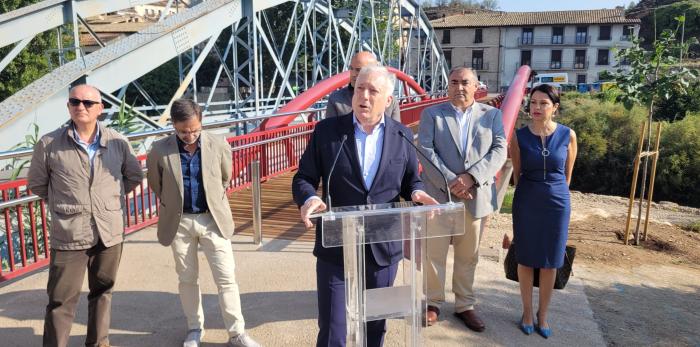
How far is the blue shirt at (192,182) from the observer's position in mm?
3037

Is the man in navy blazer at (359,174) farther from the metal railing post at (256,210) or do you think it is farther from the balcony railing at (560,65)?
the balcony railing at (560,65)

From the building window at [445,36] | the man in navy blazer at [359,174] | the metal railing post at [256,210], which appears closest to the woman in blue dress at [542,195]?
the man in navy blazer at [359,174]

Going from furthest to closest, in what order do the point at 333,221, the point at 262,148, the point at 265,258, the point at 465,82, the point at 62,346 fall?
1. the point at 262,148
2. the point at 265,258
3. the point at 465,82
4. the point at 62,346
5. the point at 333,221

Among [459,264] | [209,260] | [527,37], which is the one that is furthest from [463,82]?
[527,37]

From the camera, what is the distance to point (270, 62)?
115ft

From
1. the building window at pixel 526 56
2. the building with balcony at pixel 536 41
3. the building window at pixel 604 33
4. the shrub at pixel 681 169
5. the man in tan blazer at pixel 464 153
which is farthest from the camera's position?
the building window at pixel 526 56

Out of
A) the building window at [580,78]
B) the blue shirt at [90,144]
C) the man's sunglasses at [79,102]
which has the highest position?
the building window at [580,78]

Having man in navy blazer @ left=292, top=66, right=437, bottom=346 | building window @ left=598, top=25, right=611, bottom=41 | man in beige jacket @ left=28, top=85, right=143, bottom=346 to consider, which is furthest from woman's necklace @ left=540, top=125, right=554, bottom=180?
building window @ left=598, top=25, right=611, bottom=41

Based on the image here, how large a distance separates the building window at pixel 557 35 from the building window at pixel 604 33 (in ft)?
12.0

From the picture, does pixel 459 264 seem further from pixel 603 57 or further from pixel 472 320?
pixel 603 57

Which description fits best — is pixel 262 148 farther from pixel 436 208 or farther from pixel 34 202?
pixel 436 208

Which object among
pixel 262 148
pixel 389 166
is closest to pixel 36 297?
pixel 389 166

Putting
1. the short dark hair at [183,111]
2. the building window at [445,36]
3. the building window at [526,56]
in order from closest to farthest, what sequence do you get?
the short dark hair at [183,111] → the building window at [526,56] → the building window at [445,36]

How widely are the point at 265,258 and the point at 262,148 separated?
3649 millimetres
